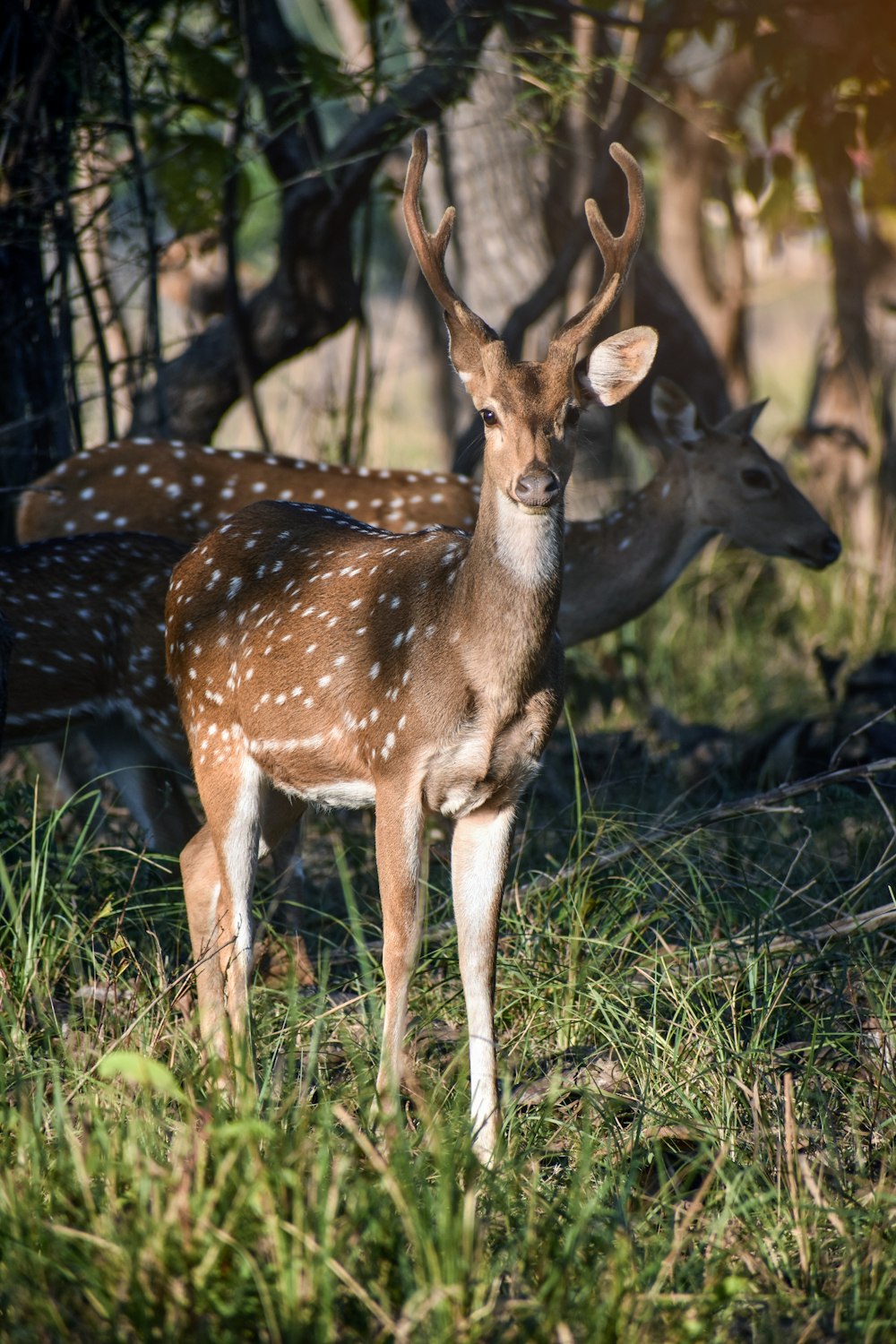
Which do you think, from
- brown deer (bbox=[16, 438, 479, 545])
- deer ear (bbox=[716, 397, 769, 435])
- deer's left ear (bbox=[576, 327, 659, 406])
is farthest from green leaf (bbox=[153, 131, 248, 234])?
deer's left ear (bbox=[576, 327, 659, 406])

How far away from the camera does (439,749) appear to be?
3.40m

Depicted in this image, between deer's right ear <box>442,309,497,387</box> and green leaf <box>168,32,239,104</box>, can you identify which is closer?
deer's right ear <box>442,309,497,387</box>

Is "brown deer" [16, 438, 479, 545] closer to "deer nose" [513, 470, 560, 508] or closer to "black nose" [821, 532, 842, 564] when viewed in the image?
"black nose" [821, 532, 842, 564]

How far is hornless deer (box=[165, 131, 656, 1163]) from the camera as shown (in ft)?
11.1

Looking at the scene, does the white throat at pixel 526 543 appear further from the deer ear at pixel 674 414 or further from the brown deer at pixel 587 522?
the deer ear at pixel 674 414

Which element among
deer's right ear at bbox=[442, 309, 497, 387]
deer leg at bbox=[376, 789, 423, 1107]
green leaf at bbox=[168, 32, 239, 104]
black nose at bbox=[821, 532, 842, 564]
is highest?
green leaf at bbox=[168, 32, 239, 104]

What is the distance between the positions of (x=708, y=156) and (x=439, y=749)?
912 centimetres

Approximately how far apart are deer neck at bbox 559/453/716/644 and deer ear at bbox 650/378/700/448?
0.16 m

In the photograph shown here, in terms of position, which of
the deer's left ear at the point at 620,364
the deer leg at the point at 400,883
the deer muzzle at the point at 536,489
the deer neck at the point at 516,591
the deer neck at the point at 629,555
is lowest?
the deer neck at the point at 629,555

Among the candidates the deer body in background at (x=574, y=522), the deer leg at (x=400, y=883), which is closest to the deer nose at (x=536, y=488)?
the deer leg at (x=400, y=883)

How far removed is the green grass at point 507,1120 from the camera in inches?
86.7

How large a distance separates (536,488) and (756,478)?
3.65 metres

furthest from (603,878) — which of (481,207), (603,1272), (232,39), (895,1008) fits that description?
(481,207)

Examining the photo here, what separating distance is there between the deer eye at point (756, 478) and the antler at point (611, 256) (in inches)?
124
